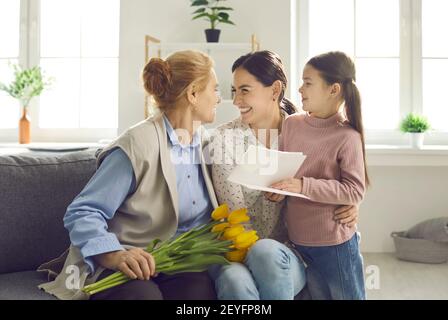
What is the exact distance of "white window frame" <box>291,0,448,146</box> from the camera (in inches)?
131

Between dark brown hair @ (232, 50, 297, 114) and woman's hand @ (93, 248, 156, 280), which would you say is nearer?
woman's hand @ (93, 248, 156, 280)

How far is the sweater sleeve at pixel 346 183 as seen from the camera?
4.23ft

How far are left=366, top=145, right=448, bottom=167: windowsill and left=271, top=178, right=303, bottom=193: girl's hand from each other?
192 centimetres

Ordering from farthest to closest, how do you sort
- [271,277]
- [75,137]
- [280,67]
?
[75,137], [280,67], [271,277]

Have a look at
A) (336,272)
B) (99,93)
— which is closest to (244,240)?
(336,272)

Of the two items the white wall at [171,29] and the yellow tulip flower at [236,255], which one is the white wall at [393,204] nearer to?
the white wall at [171,29]

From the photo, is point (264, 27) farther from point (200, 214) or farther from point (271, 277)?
point (271, 277)

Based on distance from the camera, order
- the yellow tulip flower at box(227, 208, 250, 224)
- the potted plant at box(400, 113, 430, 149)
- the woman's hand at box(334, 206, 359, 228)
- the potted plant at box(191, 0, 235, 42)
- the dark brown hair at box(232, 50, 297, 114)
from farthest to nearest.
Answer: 1. the potted plant at box(400, 113, 430, 149)
2. the potted plant at box(191, 0, 235, 42)
3. the dark brown hair at box(232, 50, 297, 114)
4. the woman's hand at box(334, 206, 359, 228)
5. the yellow tulip flower at box(227, 208, 250, 224)

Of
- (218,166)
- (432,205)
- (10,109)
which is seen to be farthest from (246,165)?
(10,109)

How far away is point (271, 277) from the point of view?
1.18 m

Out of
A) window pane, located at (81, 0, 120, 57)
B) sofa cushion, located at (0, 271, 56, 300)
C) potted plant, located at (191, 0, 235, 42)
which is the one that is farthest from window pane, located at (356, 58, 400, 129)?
sofa cushion, located at (0, 271, 56, 300)

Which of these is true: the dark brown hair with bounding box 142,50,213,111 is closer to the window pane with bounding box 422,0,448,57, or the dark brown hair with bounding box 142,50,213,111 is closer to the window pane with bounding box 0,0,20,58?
the window pane with bounding box 422,0,448,57

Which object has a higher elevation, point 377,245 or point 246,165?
point 246,165

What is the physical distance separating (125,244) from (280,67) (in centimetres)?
68
